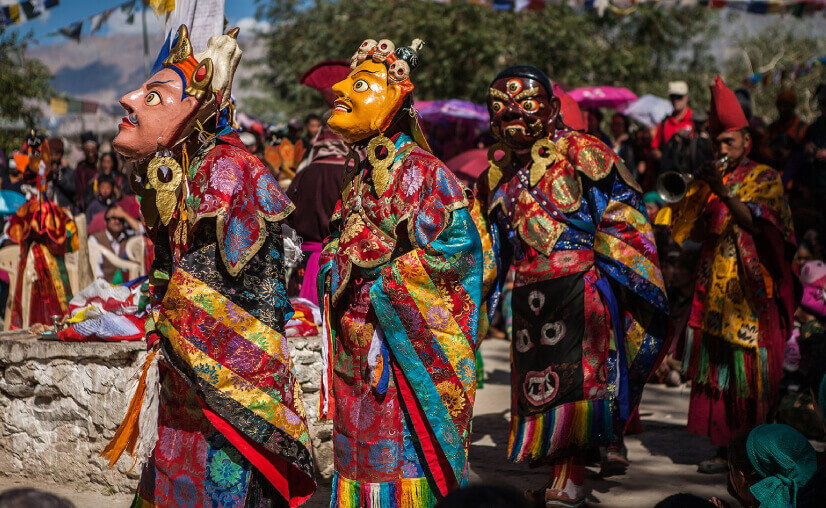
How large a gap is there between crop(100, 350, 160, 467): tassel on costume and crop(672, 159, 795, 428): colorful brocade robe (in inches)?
148

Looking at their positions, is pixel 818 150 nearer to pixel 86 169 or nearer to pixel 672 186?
pixel 672 186

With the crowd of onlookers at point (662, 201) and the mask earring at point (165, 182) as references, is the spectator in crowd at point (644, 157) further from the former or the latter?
the mask earring at point (165, 182)

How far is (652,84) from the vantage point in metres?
20.8

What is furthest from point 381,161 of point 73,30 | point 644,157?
point 73,30

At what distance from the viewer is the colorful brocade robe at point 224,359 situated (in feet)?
10.8

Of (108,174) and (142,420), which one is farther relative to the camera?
(108,174)

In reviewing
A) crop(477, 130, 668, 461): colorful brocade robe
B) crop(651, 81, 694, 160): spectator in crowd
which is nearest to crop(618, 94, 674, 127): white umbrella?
crop(651, 81, 694, 160): spectator in crowd

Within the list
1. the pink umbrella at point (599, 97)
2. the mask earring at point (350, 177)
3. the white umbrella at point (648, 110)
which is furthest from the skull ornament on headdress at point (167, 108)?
the white umbrella at point (648, 110)

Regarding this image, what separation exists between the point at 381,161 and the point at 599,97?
972 centimetres

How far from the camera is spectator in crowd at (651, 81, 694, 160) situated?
10.7 m

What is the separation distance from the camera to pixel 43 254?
8406 mm

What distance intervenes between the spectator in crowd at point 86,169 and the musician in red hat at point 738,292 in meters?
9.97

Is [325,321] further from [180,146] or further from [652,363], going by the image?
[652,363]

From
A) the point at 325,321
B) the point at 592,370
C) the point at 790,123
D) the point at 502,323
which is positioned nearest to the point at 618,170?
the point at 592,370
